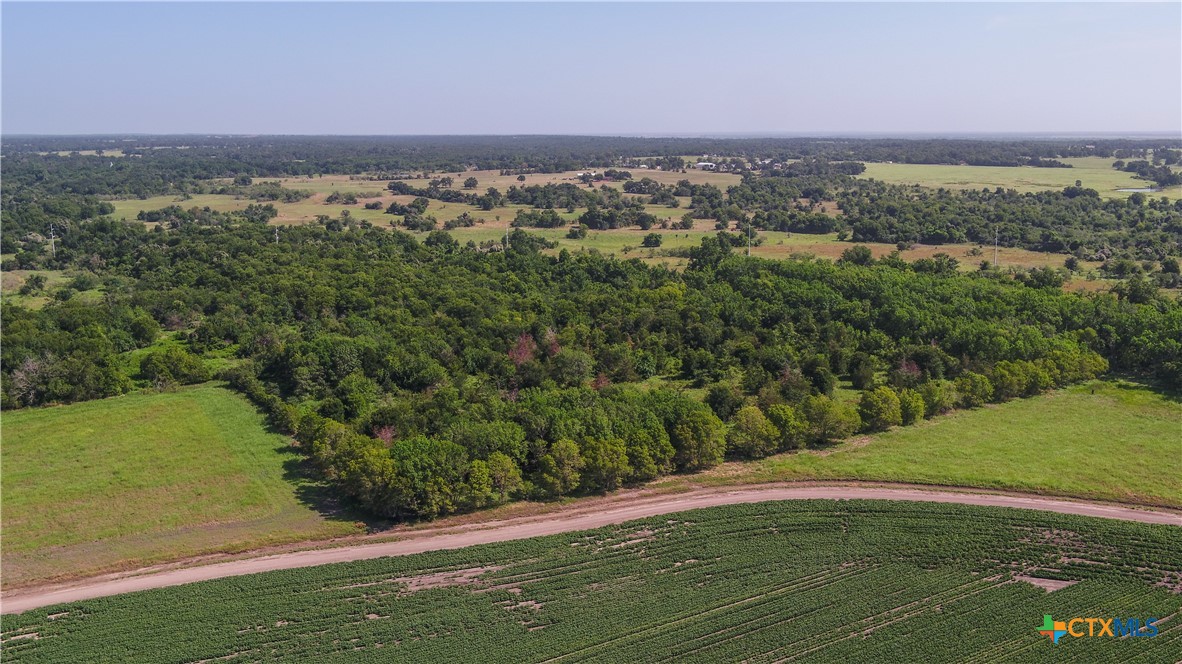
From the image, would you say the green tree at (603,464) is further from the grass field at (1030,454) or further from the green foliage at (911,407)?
the green foliage at (911,407)

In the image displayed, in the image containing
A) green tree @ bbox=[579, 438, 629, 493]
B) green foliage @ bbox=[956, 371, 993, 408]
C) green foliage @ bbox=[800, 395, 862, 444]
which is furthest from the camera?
green foliage @ bbox=[956, 371, 993, 408]

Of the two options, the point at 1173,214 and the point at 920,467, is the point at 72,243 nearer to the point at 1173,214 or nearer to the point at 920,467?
the point at 920,467

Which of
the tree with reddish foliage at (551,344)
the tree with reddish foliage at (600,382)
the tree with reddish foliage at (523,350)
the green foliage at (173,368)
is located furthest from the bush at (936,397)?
the green foliage at (173,368)

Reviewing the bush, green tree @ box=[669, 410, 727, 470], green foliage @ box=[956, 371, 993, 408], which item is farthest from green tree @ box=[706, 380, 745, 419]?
green foliage @ box=[956, 371, 993, 408]

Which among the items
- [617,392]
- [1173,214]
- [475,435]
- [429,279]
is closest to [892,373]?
[617,392]

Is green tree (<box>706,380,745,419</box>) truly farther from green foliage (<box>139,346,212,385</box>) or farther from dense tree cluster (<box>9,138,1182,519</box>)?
green foliage (<box>139,346,212,385</box>)

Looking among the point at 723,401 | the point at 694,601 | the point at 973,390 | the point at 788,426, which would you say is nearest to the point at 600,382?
the point at 723,401
